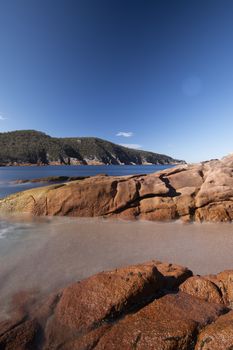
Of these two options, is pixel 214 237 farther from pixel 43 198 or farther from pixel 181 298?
pixel 43 198

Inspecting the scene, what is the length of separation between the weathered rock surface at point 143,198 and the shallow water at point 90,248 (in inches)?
37.3

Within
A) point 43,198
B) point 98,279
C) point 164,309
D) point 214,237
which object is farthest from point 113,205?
point 164,309

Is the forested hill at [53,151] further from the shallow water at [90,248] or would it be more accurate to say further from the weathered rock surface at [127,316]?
the weathered rock surface at [127,316]

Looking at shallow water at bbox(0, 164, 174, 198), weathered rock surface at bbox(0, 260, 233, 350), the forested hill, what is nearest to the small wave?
weathered rock surface at bbox(0, 260, 233, 350)

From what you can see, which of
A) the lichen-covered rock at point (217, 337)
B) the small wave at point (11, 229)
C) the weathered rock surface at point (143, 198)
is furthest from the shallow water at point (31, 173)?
the lichen-covered rock at point (217, 337)

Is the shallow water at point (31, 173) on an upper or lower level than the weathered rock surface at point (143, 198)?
lower

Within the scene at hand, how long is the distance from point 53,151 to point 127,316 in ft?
461

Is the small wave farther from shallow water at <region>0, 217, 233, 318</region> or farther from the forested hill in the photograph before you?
the forested hill

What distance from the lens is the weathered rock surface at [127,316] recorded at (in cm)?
316

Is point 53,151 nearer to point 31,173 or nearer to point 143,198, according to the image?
point 31,173

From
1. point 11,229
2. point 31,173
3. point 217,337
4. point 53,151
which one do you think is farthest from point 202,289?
point 53,151

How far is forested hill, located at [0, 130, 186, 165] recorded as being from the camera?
12238 centimetres

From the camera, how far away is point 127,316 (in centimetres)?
378

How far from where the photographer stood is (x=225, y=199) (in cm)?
1155
